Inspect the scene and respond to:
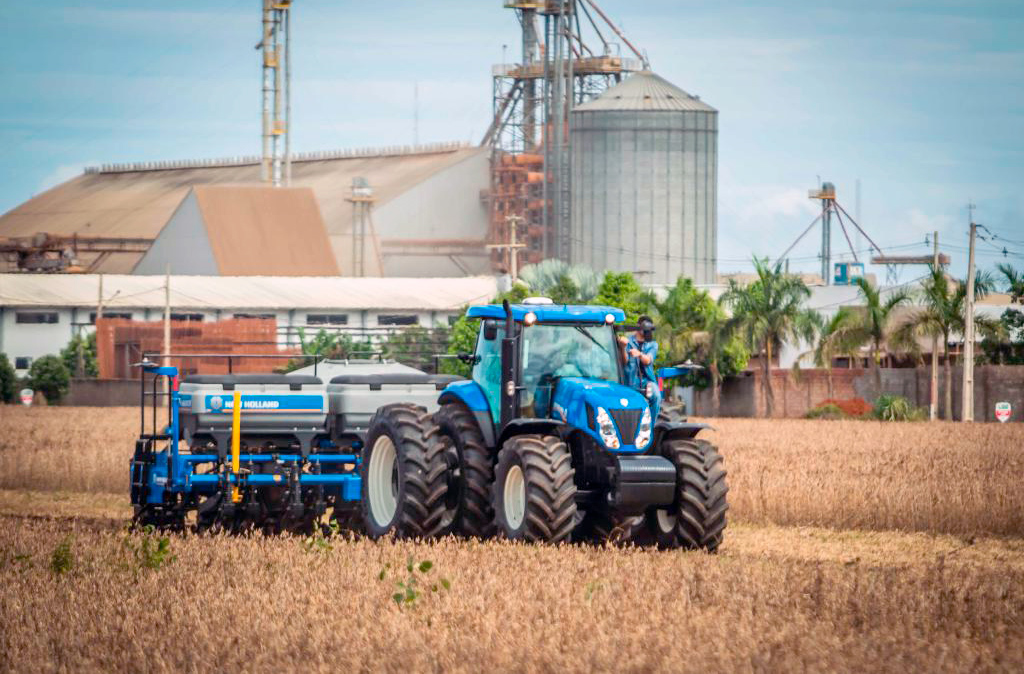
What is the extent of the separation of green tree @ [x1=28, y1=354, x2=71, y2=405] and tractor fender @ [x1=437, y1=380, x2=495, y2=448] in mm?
56606

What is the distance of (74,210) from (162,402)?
74.0m

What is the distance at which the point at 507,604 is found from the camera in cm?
1213

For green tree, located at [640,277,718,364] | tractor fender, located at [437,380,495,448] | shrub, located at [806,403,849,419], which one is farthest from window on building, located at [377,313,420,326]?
tractor fender, located at [437,380,495,448]

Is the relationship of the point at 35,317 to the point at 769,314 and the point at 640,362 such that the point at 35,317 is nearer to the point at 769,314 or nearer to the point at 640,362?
the point at 769,314

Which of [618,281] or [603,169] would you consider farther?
[603,169]

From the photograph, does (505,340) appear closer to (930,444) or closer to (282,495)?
(282,495)

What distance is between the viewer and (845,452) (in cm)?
3194

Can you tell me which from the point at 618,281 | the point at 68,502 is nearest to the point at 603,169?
the point at 618,281

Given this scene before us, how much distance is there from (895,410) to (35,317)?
1900 inches

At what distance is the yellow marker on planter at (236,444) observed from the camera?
1947 cm

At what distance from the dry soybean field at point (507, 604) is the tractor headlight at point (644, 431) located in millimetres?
1152

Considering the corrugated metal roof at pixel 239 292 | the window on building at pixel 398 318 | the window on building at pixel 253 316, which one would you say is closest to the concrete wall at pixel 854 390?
the window on building at pixel 398 318

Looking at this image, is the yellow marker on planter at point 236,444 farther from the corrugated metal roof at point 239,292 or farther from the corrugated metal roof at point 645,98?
the corrugated metal roof at point 645,98

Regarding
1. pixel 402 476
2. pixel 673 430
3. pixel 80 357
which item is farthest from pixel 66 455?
pixel 80 357
